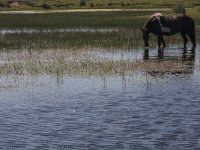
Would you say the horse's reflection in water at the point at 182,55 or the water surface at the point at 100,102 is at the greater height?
the water surface at the point at 100,102

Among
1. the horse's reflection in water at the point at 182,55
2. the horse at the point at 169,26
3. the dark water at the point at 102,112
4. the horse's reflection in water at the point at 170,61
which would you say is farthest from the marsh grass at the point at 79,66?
the horse at the point at 169,26

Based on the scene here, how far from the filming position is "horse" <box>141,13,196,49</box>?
33.3 metres

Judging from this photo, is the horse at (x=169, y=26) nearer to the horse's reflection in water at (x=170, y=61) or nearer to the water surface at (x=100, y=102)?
the horse's reflection in water at (x=170, y=61)

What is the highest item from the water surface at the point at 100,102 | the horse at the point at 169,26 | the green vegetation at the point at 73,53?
the horse at the point at 169,26

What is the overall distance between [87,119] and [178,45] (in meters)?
20.2

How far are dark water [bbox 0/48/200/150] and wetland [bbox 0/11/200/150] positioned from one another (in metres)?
0.02

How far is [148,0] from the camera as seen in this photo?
10088 cm

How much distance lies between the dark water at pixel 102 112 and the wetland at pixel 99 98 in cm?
2

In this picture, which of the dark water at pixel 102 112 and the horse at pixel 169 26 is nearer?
the dark water at pixel 102 112

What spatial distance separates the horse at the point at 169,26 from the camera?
33263mm

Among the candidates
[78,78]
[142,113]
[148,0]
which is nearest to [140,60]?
[78,78]

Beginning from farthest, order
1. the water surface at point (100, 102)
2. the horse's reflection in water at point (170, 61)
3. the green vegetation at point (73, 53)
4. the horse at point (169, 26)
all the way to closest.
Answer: the horse at point (169, 26) → the green vegetation at point (73, 53) → the horse's reflection in water at point (170, 61) → the water surface at point (100, 102)

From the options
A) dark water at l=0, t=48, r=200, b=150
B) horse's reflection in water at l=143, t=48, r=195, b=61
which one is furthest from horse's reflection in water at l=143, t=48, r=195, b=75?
dark water at l=0, t=48, r=200, b=150

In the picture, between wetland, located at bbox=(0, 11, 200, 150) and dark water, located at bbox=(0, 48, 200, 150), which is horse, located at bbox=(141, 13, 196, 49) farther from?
dark water, located at bbox=(0, 48, 200, 150)
